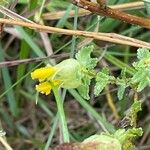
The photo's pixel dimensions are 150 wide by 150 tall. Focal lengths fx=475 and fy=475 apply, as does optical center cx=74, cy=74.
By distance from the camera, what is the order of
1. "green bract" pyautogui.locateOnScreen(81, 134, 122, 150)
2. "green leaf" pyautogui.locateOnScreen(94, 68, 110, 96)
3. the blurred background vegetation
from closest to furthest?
1. "green bract" pyautogui.locateOnScreen(81, 134, 122, 150)
2. "green leaf" pyautogui.locateOnScreen(94, 68, 110, 96)
3. the blurred background vegetation

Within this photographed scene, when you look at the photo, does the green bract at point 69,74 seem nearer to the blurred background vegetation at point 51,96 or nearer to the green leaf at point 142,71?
the green leaf at point 142,71

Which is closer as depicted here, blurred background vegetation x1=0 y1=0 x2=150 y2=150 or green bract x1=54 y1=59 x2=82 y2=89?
green bract x1=54 y1=59 x2=82 y2=89

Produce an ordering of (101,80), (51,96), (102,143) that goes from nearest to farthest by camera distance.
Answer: (102,143) < (101,80) < (51,96)

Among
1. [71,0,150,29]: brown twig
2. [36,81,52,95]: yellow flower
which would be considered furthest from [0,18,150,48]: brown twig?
[36,81,52,95]: yellow flower

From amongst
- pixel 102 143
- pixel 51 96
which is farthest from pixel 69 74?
pixel 51 96

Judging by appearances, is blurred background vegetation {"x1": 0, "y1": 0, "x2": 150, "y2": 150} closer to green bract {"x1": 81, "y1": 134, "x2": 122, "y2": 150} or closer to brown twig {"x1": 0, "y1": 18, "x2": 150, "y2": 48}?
brown twig {"x1": 0, "y1": 18, "x2": 150, "y2": 48}

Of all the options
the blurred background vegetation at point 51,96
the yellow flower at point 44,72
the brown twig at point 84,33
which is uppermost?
the brown twig at point 84,33

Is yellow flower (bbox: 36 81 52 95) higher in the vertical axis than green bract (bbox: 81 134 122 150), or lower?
higher

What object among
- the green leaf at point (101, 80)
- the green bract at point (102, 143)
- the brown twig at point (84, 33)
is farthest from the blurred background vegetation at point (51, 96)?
the green bract at point (102, 143)

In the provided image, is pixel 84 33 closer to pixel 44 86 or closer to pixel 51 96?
pixel 44 86

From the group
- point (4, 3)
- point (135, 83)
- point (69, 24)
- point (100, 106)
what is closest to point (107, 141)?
point (135, 83)

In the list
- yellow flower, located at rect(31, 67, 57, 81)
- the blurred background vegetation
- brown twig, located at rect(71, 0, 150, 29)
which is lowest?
the blurred background vegetation
